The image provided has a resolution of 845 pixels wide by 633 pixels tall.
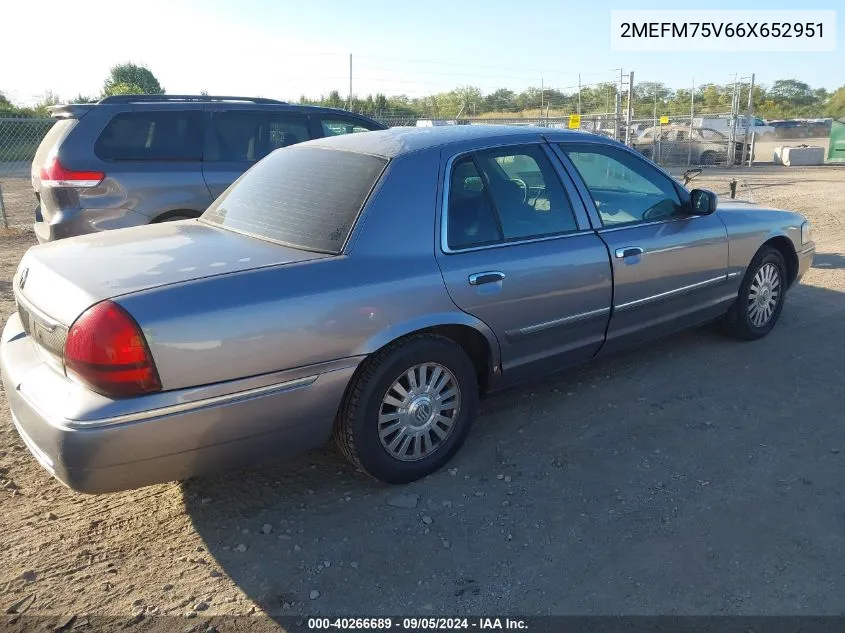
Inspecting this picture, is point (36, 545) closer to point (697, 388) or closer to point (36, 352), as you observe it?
point (36, 352)

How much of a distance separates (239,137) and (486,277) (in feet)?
13.7

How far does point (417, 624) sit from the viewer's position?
2.54 metres

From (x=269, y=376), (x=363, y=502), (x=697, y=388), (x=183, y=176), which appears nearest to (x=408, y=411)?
(x=363, y=502)

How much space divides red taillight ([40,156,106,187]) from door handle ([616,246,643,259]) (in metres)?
4.28

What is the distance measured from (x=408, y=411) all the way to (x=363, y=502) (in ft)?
1.53

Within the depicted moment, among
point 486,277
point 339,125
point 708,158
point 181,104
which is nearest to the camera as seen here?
point 486,277

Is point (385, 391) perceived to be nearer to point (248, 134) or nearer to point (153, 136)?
point (153, 136)

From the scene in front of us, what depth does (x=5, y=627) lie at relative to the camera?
2525mm

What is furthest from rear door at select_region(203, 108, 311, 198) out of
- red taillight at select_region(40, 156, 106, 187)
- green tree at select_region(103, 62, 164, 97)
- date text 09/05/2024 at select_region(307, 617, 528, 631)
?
green tree at select_region(103, 62, 164, 97)

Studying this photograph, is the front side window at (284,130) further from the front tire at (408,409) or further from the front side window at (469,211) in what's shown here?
the front tire at (408,409)

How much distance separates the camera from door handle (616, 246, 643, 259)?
13.6ft

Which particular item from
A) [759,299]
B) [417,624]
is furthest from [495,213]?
[759,299]

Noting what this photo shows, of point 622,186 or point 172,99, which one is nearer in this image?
point 622,186

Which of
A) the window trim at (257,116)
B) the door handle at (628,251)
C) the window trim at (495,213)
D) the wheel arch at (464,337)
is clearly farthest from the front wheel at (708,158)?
the wheel arch at (464,337)
